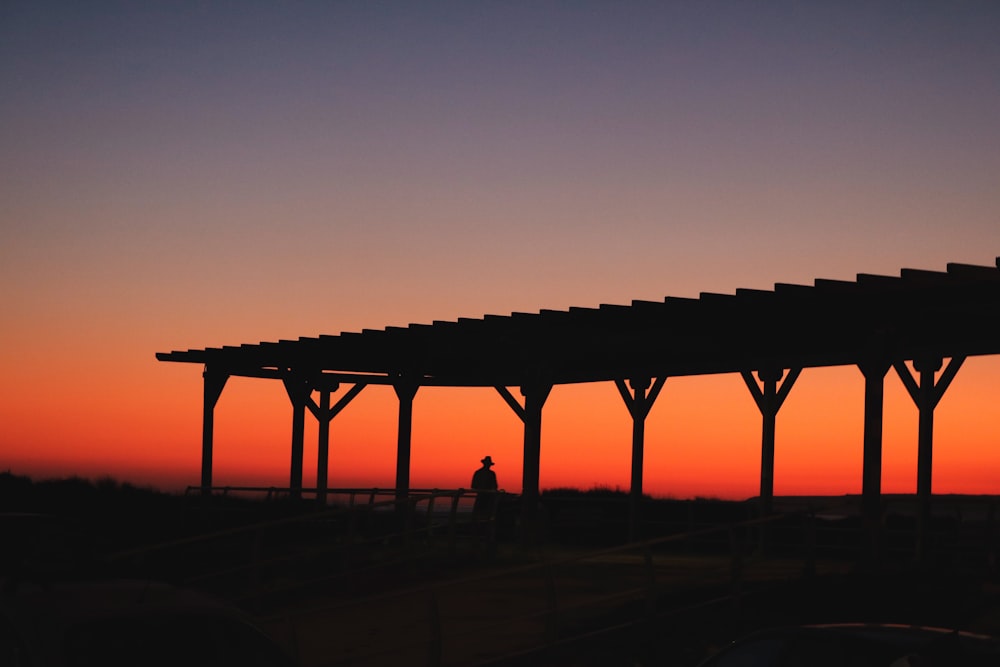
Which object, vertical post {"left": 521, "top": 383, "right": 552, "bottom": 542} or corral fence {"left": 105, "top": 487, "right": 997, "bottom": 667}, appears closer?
corral fence {"left": 105, "top": 487, "right": 997, "bottom": 667}

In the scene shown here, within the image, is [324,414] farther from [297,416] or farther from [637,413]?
[637,413]

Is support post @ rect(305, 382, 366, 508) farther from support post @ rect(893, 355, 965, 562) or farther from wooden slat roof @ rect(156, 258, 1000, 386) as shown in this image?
support post @ rect(893, 355, 965, 562)

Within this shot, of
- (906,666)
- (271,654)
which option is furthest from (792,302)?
(271,654)

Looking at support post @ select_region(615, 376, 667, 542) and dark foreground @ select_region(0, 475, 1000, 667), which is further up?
support post @ select_region(615, 376, 667, 542)

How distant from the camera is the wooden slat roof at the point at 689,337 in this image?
1416cm

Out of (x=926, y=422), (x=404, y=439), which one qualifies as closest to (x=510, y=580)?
(x=404, y=439)

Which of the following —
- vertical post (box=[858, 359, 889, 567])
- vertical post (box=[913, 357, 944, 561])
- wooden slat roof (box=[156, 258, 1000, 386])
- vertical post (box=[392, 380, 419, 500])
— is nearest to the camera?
wooden slat roof (box=[156, 258, 1000, 386])

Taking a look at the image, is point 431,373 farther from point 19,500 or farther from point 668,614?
point 668,614

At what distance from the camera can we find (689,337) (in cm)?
1836

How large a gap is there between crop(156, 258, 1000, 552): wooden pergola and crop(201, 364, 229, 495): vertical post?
28mm

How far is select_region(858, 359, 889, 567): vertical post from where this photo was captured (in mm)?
14453

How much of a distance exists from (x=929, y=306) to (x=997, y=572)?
3.13 m

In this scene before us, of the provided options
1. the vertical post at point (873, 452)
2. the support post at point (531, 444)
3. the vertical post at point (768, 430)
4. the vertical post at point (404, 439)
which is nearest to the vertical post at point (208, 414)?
the vertical post at point (404, 439)

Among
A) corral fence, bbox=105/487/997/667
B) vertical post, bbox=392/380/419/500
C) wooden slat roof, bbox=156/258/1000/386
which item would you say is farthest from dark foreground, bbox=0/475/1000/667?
wooden slat roof, bbox=156/258/1000/386
